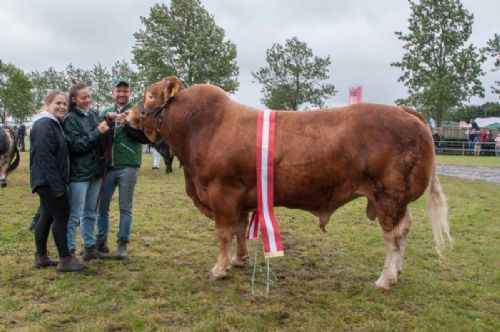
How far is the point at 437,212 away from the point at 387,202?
0.85m

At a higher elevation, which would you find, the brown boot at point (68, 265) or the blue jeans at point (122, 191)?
the blue jeans at point (122, 191)

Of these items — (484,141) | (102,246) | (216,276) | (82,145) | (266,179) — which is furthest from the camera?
(484,141)

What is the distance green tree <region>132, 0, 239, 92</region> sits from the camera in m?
29.6

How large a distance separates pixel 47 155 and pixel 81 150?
16.7 inches

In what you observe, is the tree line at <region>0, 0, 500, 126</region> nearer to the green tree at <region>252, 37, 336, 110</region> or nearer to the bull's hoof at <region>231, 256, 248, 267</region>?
the green tree at <region>252, 37, 336, 110</region>

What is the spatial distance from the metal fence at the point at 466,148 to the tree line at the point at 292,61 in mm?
5596

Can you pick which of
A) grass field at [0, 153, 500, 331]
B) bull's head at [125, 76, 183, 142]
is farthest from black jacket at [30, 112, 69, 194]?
grass field at [0, 153, 500, 331]

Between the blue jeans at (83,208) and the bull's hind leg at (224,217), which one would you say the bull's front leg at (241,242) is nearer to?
the bull's hind leg at (224,217)

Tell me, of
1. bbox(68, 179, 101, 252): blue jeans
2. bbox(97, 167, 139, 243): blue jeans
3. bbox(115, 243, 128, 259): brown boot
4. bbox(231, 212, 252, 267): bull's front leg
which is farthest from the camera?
bbox(115, 243, 128, 259): brown boot

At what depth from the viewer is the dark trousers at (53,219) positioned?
471cm

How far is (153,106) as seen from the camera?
16.3 feet

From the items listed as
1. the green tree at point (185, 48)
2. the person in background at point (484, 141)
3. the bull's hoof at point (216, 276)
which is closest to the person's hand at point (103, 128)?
the bull's hoof at point (216, 276)

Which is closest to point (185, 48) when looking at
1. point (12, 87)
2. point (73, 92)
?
point (12, 87)

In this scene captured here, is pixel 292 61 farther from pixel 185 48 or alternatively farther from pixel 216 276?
pixel 216 276
